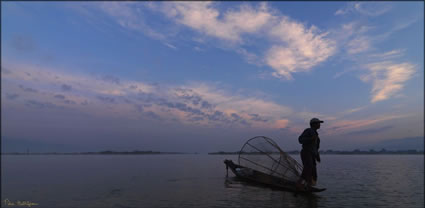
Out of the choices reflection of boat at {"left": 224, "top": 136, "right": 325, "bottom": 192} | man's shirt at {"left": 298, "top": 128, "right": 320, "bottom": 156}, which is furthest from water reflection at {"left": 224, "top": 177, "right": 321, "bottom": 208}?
man's shirt at {"left": 298, "top": 128, "right": 320, "bottom": 156}

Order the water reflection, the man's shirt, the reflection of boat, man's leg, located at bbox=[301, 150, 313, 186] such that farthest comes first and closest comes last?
the reflection of boat < the water reflection < man's leg, located at bbox=[301, 150, 313, 186] < the man's shirt

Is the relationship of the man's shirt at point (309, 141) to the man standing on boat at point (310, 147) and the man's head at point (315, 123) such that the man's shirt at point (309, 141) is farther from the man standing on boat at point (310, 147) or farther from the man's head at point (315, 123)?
the man's head at point (315, 123)

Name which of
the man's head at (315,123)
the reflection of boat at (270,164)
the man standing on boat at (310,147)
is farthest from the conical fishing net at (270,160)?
the man's head at (315,123)

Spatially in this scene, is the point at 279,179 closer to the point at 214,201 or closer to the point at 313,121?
the point at 214,201

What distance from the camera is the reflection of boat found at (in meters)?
15.5

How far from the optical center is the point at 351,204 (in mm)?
13789

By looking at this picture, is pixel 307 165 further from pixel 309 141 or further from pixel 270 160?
pixel 270 160

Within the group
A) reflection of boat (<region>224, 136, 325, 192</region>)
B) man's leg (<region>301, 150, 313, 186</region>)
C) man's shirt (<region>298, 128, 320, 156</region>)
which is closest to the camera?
man's shirt (<region>298, 128, 320, 156</region>)

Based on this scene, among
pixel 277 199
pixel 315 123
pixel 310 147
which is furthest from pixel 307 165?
pixel 277 199

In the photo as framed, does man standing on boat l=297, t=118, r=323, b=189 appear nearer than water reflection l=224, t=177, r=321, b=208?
Yes

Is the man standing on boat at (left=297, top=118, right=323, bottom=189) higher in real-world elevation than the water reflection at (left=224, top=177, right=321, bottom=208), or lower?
higher

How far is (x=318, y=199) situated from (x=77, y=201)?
1403cm

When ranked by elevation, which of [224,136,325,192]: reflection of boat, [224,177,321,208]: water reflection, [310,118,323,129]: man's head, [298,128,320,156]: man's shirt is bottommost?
[224,177,321,208]: water reflection

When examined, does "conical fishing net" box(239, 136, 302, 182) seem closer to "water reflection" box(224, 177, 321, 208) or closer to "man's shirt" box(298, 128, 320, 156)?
"water reflection" box(224, 177, 321, 208)
